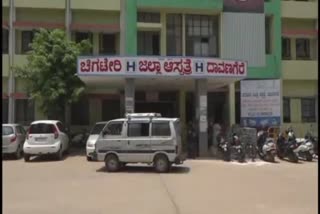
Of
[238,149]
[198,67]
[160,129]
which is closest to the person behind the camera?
[160,129]

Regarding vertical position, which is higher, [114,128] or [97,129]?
[114,128]

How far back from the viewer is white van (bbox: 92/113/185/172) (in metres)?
17.8

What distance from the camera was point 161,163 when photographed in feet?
58.6

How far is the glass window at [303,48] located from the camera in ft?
112

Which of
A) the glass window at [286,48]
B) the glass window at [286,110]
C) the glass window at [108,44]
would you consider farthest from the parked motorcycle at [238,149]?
the glass window at [286,48]

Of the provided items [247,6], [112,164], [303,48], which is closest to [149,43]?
[247,6]

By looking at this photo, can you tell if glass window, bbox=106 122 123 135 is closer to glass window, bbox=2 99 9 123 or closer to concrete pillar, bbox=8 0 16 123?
concrete pillar, bbox=8 0 16 123

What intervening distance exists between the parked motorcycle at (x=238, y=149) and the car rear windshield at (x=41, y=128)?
7.47m

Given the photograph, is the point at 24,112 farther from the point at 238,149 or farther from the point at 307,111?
the point at 307,111

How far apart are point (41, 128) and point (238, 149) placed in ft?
26.6

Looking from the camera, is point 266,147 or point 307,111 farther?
point 307,111

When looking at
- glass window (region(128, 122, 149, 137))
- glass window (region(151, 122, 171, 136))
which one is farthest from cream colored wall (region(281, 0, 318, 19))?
glass window (region(128, 122, 149, 137))

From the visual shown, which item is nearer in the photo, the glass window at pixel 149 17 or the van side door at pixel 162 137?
the van side door at pixel 162 137

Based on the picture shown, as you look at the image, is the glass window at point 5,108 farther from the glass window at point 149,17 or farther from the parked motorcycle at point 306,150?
the parked motorcycle at point 306,150
